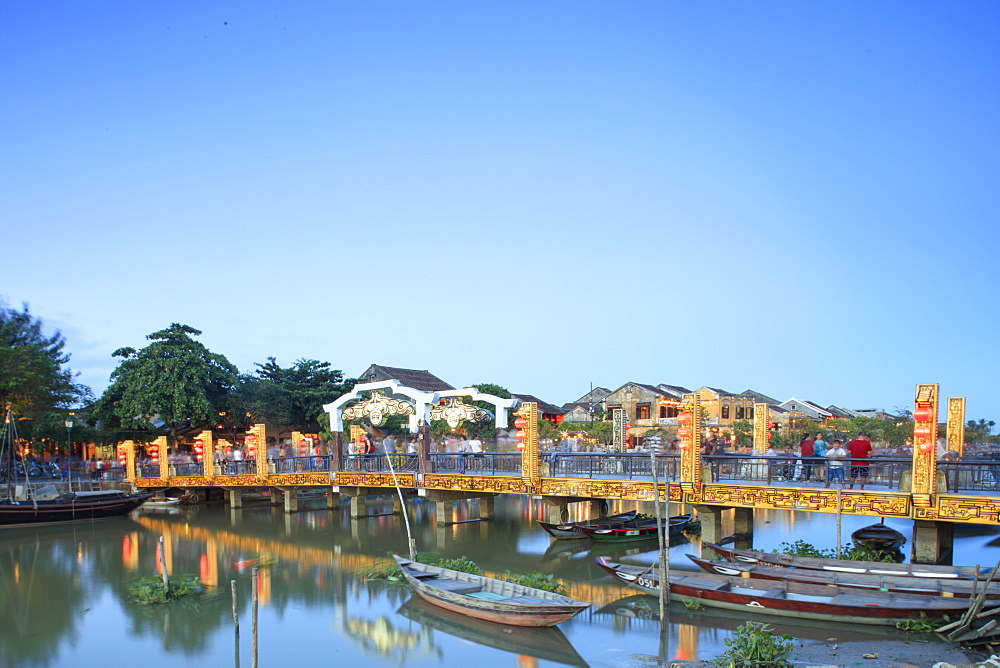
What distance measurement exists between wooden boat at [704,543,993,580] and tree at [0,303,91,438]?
108 ft

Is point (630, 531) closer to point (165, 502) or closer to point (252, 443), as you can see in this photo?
point (252, 443)

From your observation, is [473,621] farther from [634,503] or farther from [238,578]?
[634,503]

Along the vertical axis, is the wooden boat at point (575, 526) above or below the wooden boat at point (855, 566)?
below

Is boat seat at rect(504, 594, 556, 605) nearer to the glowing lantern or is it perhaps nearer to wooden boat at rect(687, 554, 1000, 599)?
wooden boat at rect(687, 554, 1000, 599)

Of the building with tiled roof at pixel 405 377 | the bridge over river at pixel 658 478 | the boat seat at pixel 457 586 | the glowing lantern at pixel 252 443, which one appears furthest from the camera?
the building with tiled roof at pixel 405 377

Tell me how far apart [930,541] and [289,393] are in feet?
114

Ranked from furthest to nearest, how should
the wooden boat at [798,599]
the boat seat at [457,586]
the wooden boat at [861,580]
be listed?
1. the boat seat at [457,586]
2. the wooden boat at [861,580]
3. the wooden boat at [798,599]

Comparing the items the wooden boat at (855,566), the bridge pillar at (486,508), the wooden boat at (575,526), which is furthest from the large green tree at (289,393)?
the wooden boat at (855,566)

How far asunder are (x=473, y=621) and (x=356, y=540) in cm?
1137

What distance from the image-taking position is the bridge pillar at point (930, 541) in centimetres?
1548

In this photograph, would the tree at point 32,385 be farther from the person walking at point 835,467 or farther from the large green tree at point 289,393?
the person walking at point 835,467

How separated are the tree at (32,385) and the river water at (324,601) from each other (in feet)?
30.1

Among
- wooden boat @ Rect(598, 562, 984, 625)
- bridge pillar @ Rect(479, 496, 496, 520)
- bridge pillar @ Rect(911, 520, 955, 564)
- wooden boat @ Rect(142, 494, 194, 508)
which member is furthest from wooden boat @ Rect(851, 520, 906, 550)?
wooden boat @ Rect(142, 494, 194, 508)

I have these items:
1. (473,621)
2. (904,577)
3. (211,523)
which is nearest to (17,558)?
(211,523)
